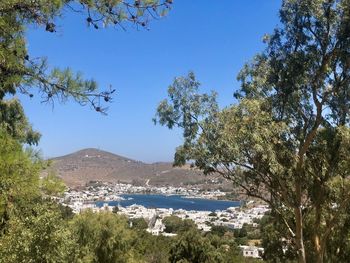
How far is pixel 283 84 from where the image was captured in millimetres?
10016

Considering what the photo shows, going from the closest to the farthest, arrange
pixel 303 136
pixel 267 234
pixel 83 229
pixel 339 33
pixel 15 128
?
pixel 339 33
pixel 303 136
pixel 15 128
pixel 267 234
pixel 83 229

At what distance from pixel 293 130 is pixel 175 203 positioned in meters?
140

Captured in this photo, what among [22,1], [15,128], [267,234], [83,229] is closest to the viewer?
[22,1]

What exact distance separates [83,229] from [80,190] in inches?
5923

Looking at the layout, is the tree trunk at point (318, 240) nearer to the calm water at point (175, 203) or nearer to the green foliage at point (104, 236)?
the green foliage at point (104, 236)

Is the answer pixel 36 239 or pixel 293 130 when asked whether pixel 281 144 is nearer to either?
pixel 293 130

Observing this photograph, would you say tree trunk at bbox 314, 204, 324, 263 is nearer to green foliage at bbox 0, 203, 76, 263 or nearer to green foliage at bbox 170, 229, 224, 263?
green foliage at bbox 0, 203, 76, 263

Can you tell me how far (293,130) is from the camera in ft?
32.3

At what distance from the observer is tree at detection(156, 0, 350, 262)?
928 centimetres

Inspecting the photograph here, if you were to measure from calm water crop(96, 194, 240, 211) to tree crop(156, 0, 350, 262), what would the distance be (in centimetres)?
11848

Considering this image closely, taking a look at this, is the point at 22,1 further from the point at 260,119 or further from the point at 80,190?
the point at 80,190

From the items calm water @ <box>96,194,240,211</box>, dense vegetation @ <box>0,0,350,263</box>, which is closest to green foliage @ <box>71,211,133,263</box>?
dense vegetation @ <box>0,0,350,263</box>

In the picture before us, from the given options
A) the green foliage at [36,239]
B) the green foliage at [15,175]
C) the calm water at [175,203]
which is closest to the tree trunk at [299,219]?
the green foliage at [36,239]

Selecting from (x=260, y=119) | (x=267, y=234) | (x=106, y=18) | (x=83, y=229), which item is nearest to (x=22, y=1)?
(x=106, y=18)
